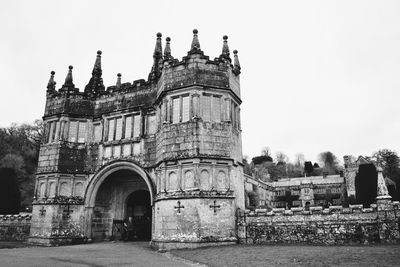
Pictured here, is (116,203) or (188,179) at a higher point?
(188,179)

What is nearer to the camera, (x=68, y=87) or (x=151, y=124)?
(x=151, y=124)

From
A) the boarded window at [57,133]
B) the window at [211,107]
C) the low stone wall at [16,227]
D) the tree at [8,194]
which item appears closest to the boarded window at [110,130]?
the boarded window at [57,133]

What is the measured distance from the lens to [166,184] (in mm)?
15453

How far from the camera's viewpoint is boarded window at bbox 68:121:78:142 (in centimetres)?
1950

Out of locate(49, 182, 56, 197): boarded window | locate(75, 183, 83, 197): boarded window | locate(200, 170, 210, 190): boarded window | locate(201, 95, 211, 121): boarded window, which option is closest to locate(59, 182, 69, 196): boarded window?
locate(49, 182, 56, 197): boarded window

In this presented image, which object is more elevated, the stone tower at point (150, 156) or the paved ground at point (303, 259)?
the stone tower at point (150, 156)

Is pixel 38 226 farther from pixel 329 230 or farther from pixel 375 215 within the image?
pixel 375 215

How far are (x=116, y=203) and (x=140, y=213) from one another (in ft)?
5.15

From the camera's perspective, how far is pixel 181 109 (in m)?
16.3

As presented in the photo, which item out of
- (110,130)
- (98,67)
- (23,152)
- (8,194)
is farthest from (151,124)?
(23,152)

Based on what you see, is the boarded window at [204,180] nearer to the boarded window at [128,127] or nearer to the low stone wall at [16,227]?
the boarded window at [128,127]

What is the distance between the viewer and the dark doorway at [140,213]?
19750mm

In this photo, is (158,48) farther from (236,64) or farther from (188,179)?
(188,179)

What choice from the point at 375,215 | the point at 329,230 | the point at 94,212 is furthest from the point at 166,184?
the point at 375,215
